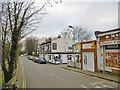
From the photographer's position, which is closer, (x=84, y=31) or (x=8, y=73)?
(x=8, y=73)

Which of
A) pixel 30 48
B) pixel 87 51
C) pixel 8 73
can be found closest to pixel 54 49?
pixel 87 51

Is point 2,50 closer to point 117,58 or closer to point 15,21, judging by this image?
point 15,21

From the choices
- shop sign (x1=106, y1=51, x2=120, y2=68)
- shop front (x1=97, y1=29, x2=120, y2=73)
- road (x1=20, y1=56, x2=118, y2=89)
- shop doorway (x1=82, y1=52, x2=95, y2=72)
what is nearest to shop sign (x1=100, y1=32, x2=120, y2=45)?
shop front (x1=97, y1=29, x2=120, y2=73)

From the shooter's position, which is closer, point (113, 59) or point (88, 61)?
point (113, 59)

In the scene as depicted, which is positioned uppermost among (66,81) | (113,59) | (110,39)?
(110,39)

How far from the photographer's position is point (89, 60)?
34.1 m

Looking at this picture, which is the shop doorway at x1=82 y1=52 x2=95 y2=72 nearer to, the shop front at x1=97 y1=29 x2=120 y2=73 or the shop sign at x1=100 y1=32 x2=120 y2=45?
the shop front at x1=97 y1=29 x2=120 y2=73

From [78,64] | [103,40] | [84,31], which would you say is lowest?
[78,64]

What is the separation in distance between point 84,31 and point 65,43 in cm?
2480

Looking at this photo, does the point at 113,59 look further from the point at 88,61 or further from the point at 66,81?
the point at 88,61

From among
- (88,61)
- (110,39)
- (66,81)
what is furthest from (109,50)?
(66,81)

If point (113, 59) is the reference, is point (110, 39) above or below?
above

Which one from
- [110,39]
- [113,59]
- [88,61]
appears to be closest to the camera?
[113,59]

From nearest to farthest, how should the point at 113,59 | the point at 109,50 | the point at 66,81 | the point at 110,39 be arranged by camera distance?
1. the point at 66,81
2. the point at 113,59
3. the point at 110,39
4. the point at 109,50
